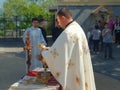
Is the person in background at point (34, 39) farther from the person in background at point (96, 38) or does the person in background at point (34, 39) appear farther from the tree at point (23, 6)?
the tree at point (23, 6)

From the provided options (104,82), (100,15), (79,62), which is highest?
(100,15)

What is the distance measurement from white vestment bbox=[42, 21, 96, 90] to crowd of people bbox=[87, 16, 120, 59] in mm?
13500

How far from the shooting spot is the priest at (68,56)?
7.00 metres

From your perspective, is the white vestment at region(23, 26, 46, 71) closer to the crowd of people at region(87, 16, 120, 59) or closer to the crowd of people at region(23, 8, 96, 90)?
the crowd of people at region(23, 8, 96, 90)

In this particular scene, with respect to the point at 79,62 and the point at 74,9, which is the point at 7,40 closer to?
the point at 74,9

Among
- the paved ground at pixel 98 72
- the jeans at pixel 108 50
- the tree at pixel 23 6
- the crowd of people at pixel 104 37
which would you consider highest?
the tree at pixel 23 6

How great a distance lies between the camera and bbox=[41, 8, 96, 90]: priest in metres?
7.00

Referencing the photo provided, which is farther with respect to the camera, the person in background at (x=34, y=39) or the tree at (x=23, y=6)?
the tree at (x=23, y=6)

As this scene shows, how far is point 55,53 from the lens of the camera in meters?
7.09

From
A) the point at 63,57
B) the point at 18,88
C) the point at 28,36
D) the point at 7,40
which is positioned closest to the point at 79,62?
the point at 63,57

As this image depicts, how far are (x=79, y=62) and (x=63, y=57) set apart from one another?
26 centimetres

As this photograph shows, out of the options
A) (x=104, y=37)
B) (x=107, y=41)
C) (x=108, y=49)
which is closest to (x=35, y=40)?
(x=104, y=37)

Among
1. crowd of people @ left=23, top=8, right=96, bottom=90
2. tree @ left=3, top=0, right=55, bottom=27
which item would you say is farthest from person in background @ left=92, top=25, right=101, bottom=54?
tree @ left=3, top=0, right=55, bottom=27

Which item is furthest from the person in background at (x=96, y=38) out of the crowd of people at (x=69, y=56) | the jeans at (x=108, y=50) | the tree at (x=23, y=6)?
the tree at (x=23, y=6)
